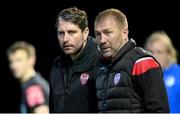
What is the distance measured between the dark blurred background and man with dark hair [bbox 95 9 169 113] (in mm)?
4552

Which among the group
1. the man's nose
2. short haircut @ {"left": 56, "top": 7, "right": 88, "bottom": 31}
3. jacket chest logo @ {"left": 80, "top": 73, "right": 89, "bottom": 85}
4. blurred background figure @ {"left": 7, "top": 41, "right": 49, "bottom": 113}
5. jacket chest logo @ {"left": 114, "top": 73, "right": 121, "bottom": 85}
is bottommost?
blurred background figure @ {"left": 7, "top": 41, "right": 49, "bottom": 113}

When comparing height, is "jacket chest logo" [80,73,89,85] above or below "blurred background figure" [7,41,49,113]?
above

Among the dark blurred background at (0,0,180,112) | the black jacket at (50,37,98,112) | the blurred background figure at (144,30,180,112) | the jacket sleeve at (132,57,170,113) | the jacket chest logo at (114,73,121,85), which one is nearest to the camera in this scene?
the jacket sleeve at (132,57,170,113)

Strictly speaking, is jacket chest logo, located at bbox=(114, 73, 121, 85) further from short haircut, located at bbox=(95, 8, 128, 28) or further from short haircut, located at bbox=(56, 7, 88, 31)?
short haircut, located at bbox=(56, 7, 88, 31)

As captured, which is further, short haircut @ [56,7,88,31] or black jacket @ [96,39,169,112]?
short haircut @ [56,7,88,31]

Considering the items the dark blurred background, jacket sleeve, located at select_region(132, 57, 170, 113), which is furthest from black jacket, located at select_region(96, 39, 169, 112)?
the dark blurred background

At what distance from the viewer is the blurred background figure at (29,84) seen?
24.1 feet

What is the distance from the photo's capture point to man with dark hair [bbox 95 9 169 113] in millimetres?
4727

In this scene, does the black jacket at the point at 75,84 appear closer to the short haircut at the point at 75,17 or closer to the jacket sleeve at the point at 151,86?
the short haircut at the point at 75,17

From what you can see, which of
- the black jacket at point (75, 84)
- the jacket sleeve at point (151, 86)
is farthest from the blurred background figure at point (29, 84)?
the jacket sleeve at point (151, 86)

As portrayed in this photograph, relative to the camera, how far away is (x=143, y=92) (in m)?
4.75

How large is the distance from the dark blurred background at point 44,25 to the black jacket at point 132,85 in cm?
461

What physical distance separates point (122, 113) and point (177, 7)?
17.5 feet

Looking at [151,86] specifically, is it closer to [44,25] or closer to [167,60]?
[167,60]
